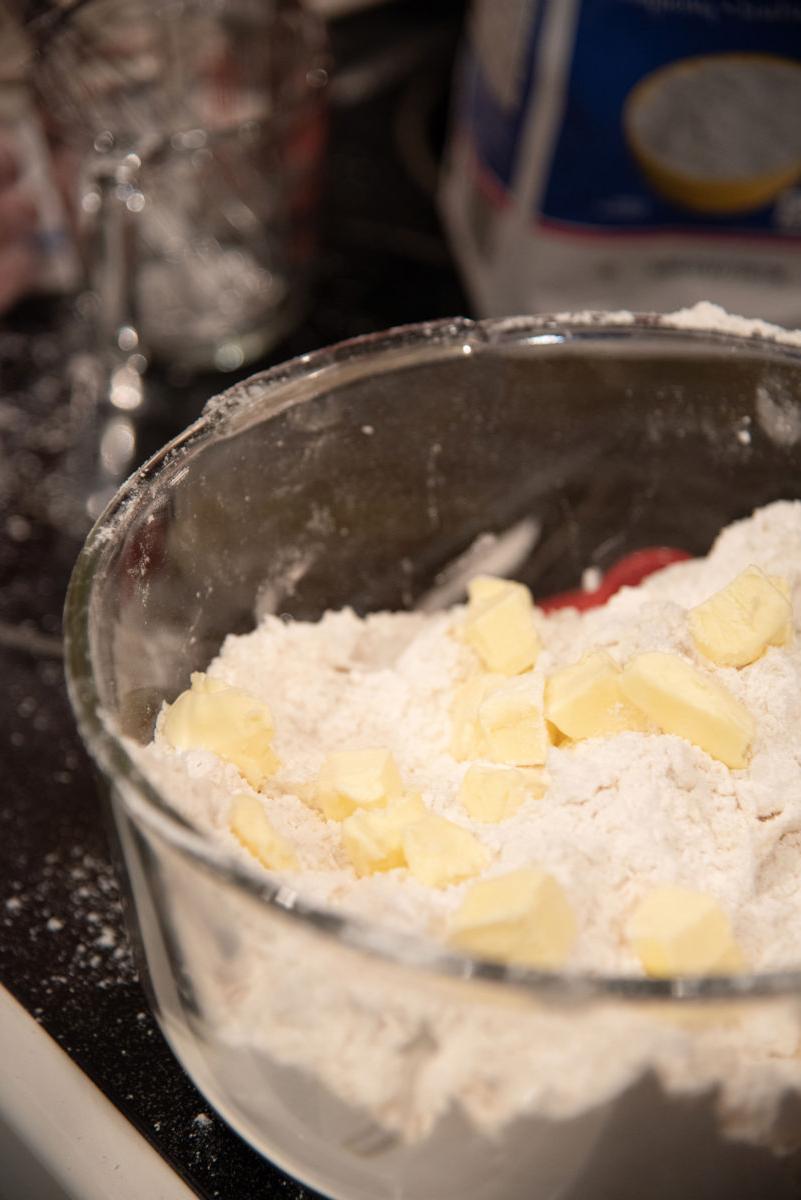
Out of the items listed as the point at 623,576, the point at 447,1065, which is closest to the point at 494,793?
the point at 447,1065

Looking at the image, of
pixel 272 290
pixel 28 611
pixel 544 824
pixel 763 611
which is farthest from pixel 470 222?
pixel 544 824

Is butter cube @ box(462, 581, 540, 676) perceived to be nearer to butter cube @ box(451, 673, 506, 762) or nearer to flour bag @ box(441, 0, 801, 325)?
butter cube @ box(451, 673, 506, 762)

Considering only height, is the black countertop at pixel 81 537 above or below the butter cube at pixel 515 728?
below

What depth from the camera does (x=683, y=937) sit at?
1.44 ft

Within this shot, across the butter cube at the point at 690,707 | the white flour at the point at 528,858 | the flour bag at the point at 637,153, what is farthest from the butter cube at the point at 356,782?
the flour bag at the point at 637,153

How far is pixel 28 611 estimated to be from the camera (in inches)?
33.5

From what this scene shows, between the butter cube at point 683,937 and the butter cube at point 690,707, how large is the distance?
11 centimetres

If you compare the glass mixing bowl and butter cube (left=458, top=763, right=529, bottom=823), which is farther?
butter cube (left=458, top=763, right=529, bottom=823)

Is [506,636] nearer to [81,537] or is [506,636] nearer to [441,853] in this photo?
[441,853]

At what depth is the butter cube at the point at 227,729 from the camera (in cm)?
54

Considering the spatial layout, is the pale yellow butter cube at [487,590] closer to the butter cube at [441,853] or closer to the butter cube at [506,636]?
the butter cube at [506,636]

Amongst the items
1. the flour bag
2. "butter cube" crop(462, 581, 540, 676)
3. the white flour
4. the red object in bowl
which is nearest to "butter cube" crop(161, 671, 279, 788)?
the white flour

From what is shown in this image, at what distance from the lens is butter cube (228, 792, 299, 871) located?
1.59 feet

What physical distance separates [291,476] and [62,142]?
460 mm
